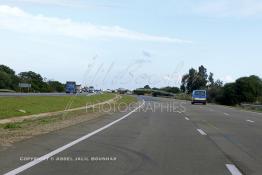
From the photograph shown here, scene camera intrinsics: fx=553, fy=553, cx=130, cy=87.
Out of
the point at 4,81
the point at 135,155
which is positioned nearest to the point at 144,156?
the point at 135,155

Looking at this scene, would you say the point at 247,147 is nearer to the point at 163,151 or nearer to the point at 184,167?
the point at 163,151

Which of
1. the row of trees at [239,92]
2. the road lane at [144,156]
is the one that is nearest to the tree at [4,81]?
the row of trees at [239,92]

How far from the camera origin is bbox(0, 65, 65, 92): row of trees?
127006 millimetres

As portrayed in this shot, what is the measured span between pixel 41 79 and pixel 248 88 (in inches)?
2461

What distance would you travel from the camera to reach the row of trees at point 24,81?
127 meters

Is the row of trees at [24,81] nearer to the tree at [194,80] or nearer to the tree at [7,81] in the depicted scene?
the tree at [7,81]

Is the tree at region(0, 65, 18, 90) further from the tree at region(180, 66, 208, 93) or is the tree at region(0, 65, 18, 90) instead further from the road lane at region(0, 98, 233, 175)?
the road lane at region(0, 98, 233, 175)

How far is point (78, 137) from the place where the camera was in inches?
696

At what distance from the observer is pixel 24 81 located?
470 ft

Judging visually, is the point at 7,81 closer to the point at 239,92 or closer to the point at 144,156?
the point at 239,92

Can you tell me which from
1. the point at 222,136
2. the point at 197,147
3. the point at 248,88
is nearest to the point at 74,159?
the point at 197,147

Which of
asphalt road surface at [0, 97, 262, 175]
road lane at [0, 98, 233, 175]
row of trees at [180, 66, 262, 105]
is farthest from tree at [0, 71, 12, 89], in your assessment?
road lane at [0, 98, 233, 175]

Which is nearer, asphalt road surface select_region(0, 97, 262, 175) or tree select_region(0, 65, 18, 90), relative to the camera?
asphalt road surface select_region(0, 97, 262, 175)

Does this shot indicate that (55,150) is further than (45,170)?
Yes
